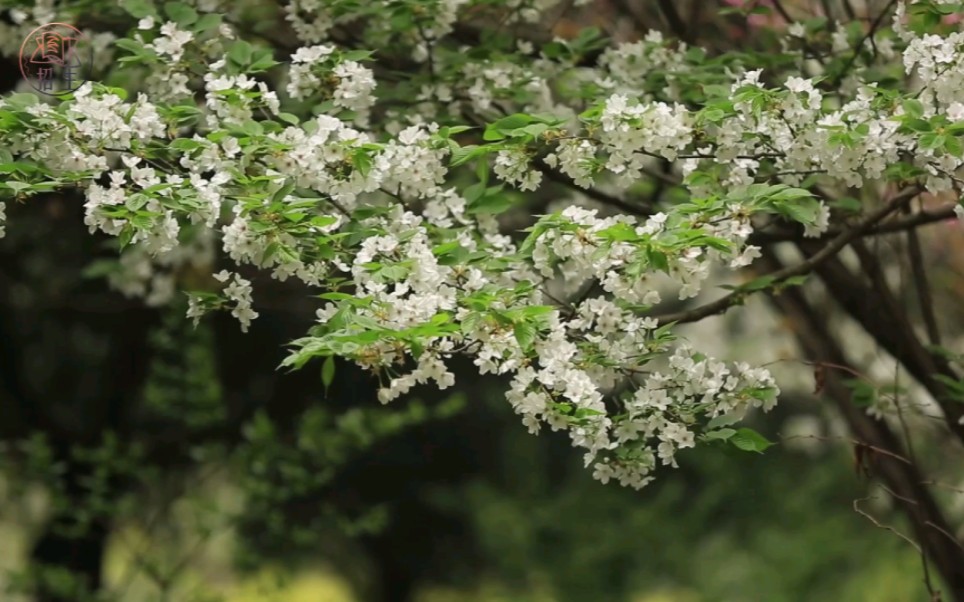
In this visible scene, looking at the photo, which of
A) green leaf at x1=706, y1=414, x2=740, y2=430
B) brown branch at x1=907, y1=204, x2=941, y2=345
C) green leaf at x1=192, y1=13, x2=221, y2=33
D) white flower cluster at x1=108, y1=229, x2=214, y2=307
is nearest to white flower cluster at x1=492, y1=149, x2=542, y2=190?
green leaf at x1=706, y1=414, x2=740, y2=430

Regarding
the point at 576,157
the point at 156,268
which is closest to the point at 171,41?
the point at 576,157

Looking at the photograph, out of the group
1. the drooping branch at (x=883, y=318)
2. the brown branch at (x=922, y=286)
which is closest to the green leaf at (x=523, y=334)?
→ the drooping branch at (x=883, y=318)

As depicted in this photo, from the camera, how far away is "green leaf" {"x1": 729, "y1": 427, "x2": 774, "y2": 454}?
2225 mm

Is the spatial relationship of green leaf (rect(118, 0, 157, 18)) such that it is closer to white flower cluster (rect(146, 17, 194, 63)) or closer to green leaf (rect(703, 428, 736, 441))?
white flower cluster (rect(146, 17, 194, 63))

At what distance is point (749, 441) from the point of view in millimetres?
2254

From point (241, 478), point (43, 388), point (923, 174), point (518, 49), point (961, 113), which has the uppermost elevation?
point (961, 113)

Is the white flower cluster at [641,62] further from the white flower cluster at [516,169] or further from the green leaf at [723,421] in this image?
the green leaf at [723,421]

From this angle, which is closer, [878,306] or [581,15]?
[878,306]

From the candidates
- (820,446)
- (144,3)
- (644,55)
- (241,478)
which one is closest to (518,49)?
(644,55)

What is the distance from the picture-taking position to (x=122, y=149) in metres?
2.37

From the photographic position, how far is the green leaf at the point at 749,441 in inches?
87.6

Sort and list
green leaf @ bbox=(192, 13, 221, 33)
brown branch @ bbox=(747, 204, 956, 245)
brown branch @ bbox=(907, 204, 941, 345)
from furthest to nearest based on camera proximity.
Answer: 1. brown branch @ bbox=(907, 204, 941, 345)
2. brown branch @ bbox=(747, 204, 956, 245)
3. green leaf @ bbox=(192, 13, 221, 33)

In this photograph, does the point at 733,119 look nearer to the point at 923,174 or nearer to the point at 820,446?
the point at 923,174

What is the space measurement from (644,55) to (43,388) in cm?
410
